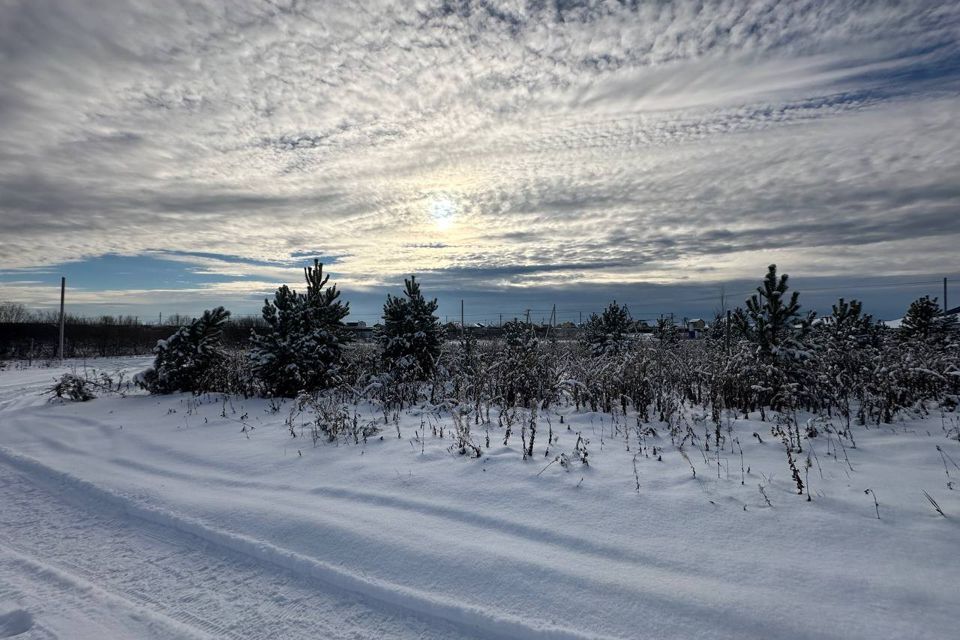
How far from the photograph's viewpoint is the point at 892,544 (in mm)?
3477

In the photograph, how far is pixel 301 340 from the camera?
11.1 m

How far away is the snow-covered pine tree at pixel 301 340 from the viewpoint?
11000mm

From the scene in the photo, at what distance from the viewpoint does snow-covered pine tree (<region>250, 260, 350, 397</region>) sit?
11.0 metres

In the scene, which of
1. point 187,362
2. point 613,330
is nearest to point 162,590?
point 187,362

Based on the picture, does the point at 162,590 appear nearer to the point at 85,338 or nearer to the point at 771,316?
the point at 771,316

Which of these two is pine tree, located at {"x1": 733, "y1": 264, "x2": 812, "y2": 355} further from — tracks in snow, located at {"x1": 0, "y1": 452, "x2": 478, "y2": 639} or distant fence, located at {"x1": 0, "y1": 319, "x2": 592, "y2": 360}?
distant fence, located at {"x1": 0, "y1": 319, "x2": 592, "y2": 360}

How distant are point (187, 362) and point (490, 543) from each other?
11179 mm

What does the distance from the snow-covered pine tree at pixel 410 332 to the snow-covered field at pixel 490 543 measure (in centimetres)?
572

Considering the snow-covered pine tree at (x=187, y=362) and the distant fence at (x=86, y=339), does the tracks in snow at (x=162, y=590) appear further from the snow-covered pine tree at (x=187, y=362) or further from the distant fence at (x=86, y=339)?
the distant fence at (x=86, y=339)

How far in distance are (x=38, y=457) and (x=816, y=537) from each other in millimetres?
8863

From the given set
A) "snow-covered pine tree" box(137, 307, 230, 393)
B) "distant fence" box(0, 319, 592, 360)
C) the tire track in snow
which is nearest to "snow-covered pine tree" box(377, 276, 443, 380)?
"snow-covered pine tree" box(137, 307, 230, 393)

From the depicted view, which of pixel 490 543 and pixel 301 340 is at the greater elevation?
pixel 301 340

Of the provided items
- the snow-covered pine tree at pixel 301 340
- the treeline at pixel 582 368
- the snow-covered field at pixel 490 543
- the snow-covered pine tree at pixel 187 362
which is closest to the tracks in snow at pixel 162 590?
→ the snow-covered field at pixel 490 543

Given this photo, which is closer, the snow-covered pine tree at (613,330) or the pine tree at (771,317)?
the pine tree at (771,317)
